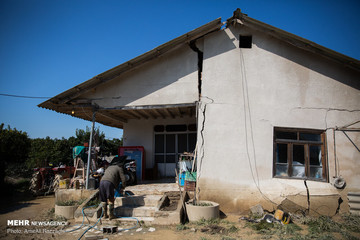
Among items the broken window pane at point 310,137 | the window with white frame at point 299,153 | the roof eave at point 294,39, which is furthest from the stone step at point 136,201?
the roof eave at point 294,39

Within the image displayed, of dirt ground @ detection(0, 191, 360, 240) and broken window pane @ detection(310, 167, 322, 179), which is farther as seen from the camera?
broken window pane @ detection(310, 167, 322, 179)

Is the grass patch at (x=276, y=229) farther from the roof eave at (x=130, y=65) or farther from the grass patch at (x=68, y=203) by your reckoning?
the roof eave at (x=130, y=65)

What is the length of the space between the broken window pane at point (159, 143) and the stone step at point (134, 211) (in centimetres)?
496

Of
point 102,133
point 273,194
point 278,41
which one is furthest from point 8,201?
point 102,133

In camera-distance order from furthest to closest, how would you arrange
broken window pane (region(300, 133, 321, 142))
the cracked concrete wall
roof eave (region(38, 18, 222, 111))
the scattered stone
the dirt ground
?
roof eave (region(38, 18, 222, 111)) < broken window pane (region(300, 133, 321, 142)) < the cracked concrete wall < the scattered stone < the dirt ground

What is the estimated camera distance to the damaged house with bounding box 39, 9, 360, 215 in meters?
7.20

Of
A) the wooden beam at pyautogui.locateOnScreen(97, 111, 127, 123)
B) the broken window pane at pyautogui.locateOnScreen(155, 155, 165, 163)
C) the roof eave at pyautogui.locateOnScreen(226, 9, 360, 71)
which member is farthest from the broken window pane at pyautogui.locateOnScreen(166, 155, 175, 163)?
the roof eave at pyautogui.locateOnScreen(226, 9, 360, 71)

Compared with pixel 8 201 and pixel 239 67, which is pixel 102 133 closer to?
pixel 8 201

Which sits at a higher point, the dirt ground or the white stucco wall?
the white stucco wall

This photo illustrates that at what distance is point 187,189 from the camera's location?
7.64m

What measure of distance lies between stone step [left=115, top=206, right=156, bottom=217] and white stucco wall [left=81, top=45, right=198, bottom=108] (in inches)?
140

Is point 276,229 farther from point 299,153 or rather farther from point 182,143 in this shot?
point 182,143

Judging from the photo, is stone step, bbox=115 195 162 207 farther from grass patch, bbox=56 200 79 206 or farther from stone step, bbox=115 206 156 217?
grass patch, bbox=56 200 79 206

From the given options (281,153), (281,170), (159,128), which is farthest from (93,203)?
(281,153)
